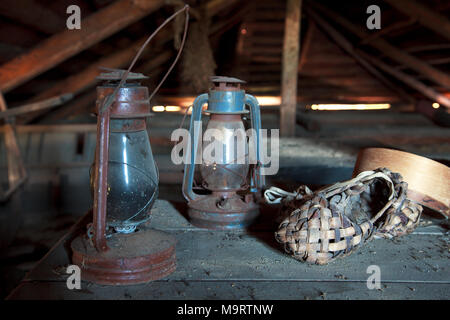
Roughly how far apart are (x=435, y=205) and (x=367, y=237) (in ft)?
1.25

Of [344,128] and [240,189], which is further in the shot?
[344,128]

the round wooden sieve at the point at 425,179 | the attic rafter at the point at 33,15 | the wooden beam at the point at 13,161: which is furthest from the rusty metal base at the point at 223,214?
the wooden beam at the point at 13,161

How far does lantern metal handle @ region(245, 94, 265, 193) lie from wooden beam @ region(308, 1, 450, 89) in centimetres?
318

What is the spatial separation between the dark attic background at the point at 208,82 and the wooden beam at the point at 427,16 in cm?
1

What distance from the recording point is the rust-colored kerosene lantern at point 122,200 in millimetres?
1192

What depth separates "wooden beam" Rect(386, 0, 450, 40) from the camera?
3364 mm

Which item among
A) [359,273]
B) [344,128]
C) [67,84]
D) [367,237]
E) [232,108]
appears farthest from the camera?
[344,128]

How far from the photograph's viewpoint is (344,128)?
5.18 metres

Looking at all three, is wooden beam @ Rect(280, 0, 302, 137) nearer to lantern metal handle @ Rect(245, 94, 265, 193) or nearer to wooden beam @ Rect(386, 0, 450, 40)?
wooden beam @ Rect(386, 0, 450, 40)

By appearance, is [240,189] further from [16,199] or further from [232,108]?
[16,199]

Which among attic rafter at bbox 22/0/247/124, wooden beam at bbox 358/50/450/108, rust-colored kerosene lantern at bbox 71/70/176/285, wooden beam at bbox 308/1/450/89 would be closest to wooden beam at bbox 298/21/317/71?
wooden beam at bbox 308/1/450/89
